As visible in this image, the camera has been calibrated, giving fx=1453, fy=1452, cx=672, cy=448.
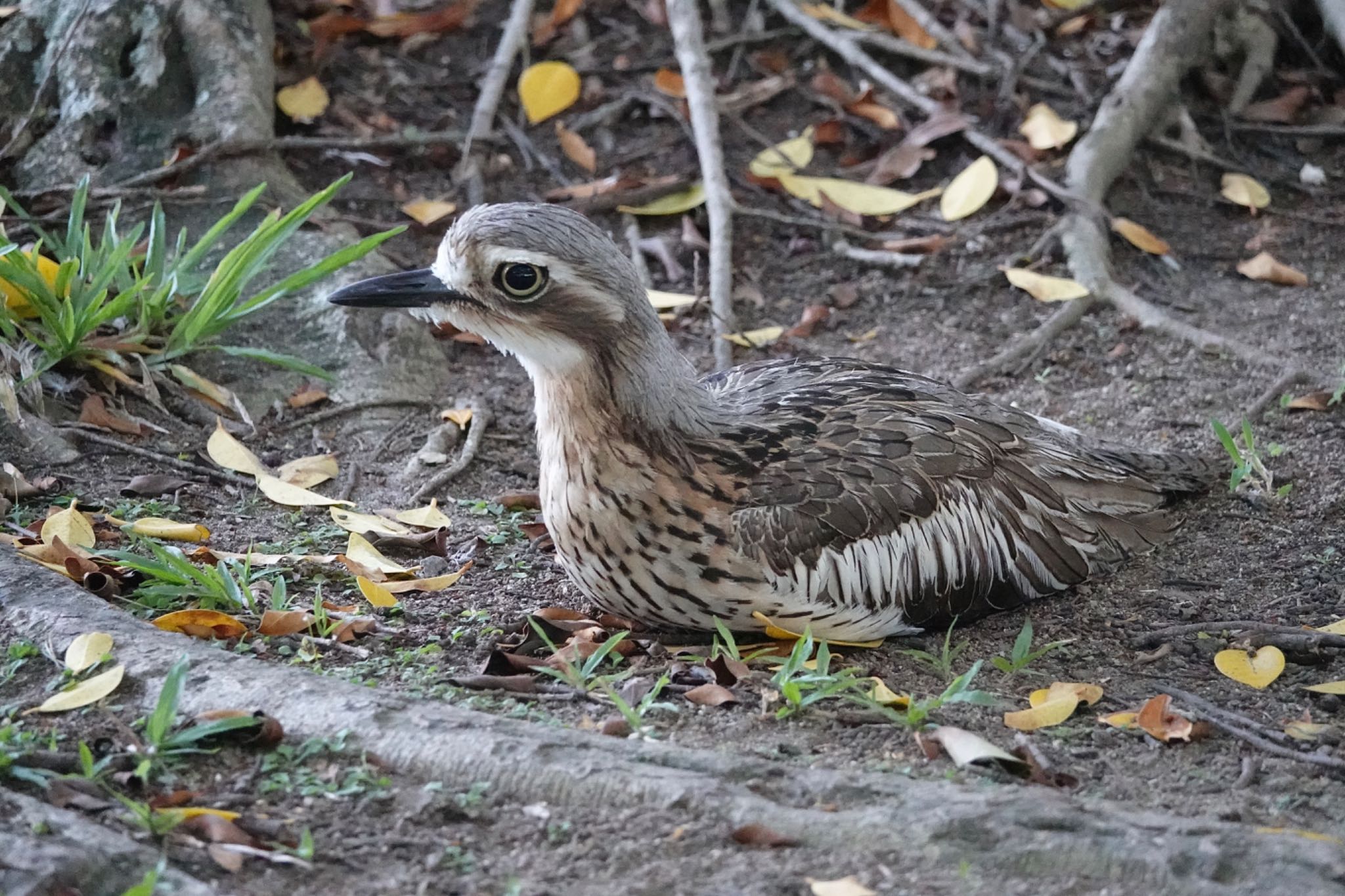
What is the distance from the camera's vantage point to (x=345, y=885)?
7.79ft

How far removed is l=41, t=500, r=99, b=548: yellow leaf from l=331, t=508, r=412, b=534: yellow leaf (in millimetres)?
634

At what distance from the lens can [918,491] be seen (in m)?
3.72

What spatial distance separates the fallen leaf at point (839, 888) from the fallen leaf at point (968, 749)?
51cm

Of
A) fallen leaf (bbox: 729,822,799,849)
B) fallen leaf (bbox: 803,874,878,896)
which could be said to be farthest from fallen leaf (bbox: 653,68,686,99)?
fallen leaf (bbox: 803,874,878,896)

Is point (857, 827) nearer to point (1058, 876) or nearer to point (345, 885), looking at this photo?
point (1058, 876)

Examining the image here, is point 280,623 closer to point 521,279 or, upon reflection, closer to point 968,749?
point 521,279

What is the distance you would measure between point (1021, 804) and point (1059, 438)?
1841 millimetres

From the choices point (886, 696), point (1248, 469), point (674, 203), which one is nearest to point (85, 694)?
point (886, 696)

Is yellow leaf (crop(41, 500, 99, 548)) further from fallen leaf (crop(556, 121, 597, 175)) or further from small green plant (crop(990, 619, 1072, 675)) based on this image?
fallen leaf (crop(556, 121, 597, 175))

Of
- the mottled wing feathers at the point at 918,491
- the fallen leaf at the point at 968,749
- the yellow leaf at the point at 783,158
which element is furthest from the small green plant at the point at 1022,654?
the yellow leaf at the point at 783,158

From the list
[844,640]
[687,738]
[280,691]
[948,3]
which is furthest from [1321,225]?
[280,691]

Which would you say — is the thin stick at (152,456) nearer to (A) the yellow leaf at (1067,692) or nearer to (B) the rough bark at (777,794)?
(B) the rough bark at (777,794)

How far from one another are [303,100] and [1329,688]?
4573 mm

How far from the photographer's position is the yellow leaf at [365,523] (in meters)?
3.87
